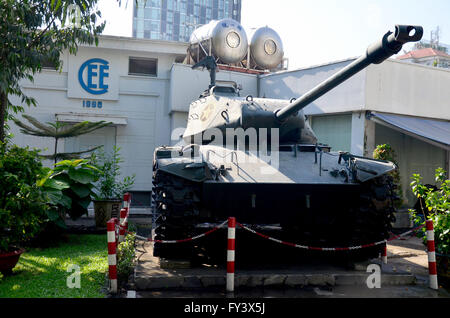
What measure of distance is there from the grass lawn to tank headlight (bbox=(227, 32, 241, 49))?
947 cm

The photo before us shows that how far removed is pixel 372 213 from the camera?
6555 millimetres

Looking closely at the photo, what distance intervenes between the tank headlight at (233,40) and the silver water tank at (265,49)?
1.09m

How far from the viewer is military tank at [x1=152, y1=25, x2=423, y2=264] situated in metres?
6.20

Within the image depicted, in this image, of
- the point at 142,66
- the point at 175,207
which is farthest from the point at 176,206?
the point at 142,66

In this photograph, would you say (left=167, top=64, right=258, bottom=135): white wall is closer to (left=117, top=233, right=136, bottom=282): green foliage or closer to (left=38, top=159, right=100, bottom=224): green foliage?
(left=38, top=159, right=100, bottom=224): green foliage

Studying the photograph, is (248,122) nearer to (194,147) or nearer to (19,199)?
(194,147)

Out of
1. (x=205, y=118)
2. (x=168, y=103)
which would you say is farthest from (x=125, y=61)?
(x=205, y=118)

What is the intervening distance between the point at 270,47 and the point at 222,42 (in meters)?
2.21

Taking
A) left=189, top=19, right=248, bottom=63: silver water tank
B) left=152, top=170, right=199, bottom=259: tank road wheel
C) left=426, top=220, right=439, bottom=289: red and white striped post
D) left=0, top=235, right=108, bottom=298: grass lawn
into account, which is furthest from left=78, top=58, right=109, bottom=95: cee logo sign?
left=426, top=220, right=439, bottom=289: red and white striped post

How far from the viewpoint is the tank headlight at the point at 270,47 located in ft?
56.6

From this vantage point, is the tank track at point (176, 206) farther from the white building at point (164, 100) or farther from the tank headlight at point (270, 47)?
the tank headlight at point (270, 47)

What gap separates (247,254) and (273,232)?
182cm

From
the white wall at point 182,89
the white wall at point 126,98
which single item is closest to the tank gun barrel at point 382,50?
the white wall at point 182,89

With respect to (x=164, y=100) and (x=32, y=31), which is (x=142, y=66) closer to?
(x=164, y=100)
